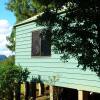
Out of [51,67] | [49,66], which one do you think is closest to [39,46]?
[49,66]

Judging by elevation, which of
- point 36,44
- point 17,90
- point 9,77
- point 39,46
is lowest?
point 17,90

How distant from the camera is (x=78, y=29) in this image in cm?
941

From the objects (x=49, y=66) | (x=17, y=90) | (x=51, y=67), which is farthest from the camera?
(x=17, y=90)

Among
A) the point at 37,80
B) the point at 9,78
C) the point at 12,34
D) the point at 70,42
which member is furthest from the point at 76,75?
the point at 12,34

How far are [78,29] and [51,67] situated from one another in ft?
27.2

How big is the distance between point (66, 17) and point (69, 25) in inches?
10.5

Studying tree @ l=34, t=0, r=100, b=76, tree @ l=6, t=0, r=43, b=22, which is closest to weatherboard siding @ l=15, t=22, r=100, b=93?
tree @ l=34, t=0, r=100, b=76

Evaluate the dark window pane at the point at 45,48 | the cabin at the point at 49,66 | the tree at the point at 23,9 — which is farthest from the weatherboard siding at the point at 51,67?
the tree at the point at 23,9

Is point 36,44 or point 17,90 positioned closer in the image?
point 36,44

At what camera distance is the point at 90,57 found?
29.9 ft

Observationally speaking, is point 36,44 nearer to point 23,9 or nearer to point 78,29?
point 78,29

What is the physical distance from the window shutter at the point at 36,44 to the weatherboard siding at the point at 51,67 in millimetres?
256

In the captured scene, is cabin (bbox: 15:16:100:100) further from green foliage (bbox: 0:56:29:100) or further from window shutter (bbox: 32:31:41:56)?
green foliage (bbox: 0:56:29:100)

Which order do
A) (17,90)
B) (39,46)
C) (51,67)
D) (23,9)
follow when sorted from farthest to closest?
(23,9)
(17,90)
(39,46)
(51,67)
